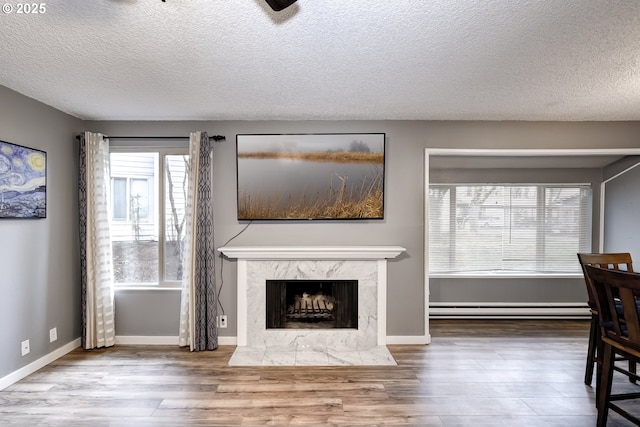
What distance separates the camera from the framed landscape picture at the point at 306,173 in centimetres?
353

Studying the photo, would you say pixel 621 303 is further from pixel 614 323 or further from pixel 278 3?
pixel 278 3

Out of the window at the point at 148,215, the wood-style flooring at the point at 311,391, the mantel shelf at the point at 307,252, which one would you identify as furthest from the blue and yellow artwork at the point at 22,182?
the mantel shelf at the point at 307,252

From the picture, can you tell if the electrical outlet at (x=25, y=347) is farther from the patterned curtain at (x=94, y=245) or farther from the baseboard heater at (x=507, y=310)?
the baseboard heater at (x=507, y=310)

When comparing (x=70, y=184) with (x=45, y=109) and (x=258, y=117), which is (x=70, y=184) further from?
(x=258, y=117)

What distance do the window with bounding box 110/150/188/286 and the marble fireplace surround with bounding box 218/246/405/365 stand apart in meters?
0.71

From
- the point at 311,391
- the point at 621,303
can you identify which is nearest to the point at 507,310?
the point at 621,303

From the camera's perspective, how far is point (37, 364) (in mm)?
2951

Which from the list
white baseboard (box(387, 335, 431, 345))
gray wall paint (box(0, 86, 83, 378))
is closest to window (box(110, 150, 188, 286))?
gray wall paint (box(0, 86, 83, 378))

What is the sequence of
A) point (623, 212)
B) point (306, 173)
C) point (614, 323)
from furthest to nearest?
point (623, 212) < point (306, 173) < point (614, 323)

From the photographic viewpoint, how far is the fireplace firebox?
3.61m

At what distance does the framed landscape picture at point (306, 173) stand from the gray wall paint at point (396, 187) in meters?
0.11

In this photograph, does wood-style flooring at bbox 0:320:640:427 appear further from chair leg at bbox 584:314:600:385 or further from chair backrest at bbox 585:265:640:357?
chair backrest at bbox 585:265:640:357

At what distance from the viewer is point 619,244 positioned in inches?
167

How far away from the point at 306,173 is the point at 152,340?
8.00 feet
